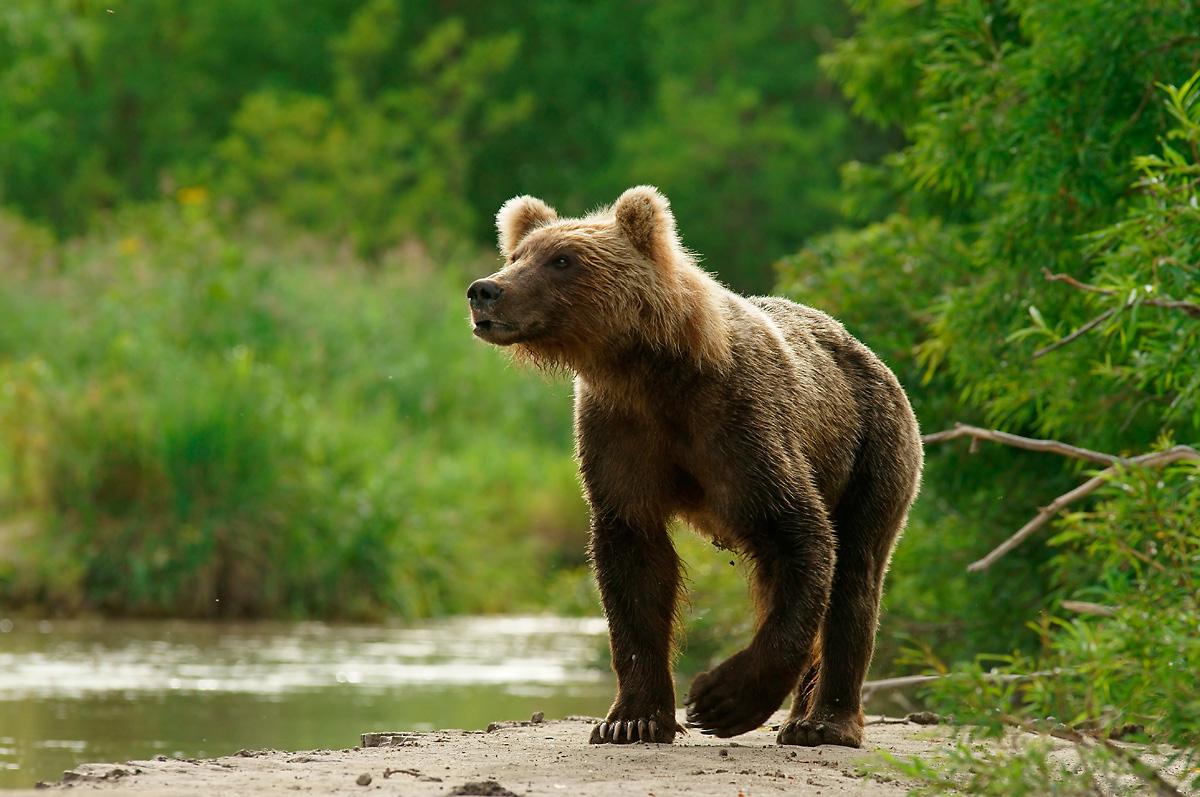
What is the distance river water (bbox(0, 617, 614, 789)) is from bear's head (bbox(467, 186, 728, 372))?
2.68 m

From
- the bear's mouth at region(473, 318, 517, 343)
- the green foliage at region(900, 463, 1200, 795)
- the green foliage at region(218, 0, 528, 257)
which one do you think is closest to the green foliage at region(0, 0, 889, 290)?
the green foliage at region(218, 0, 528, 257)

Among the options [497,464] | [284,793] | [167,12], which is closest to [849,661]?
[284,793]

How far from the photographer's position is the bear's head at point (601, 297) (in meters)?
5.39

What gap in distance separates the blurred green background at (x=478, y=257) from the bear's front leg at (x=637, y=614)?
66cm

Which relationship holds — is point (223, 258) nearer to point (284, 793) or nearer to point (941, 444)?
point (941, 444)

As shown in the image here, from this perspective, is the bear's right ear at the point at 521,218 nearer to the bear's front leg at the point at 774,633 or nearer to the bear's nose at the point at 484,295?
the bear's nose at the point at 484,295

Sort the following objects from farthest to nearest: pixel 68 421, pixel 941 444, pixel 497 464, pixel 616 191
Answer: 1. pixel 616 191
2. pixel 497 464
3. pixel 68 421
4. pixel 941 444

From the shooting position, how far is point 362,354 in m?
18.2

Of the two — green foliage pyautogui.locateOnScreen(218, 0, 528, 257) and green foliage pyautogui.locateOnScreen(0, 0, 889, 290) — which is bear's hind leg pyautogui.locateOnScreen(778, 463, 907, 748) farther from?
green foliage pyautogui.locateOnScreen(218, 0, 528, 257)

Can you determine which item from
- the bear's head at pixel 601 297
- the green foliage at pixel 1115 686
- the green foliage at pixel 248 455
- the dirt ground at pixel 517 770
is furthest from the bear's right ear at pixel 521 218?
the green foliage at pixel 248 455

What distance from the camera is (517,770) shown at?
5117 mm

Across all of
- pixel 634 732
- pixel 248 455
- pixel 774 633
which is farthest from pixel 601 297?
pixel 248 455

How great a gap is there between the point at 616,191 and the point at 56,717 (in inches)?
961

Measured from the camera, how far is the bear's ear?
5.63 m
